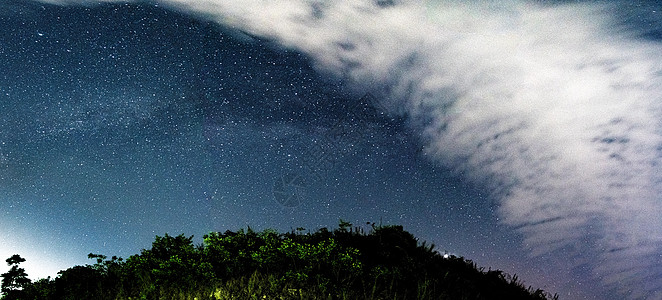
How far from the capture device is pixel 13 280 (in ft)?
21.5

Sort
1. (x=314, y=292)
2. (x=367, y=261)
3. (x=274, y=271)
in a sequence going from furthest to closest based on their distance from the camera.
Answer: (x=367, y=261) < (x=274, y=271) < (x=314, y=292)

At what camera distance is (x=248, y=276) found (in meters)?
6.70

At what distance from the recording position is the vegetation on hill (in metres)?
6.07

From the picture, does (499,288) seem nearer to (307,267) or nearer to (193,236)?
(307,267)

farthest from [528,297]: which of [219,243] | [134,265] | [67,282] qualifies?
[67,282]

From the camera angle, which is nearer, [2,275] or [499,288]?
[2,275]

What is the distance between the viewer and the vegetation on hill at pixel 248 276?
19.9ft

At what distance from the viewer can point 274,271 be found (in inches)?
271

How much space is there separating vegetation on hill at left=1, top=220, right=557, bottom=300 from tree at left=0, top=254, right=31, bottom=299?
0.5 inches

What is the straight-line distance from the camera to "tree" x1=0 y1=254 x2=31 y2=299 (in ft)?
21.1

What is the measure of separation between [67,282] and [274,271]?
13.2 ft

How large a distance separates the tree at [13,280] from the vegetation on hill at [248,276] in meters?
0.01

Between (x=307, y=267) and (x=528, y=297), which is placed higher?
(x=528, y=297)

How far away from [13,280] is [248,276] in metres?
4.15
